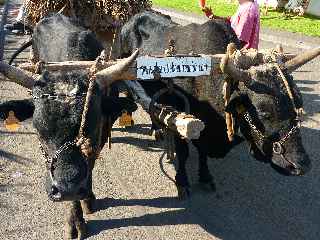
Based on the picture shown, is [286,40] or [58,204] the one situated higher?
[58,204]

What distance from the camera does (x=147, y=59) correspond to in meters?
4.31

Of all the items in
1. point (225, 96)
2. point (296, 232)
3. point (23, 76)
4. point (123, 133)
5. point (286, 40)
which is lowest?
point (286, 40)

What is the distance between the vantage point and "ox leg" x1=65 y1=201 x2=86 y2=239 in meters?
4.76

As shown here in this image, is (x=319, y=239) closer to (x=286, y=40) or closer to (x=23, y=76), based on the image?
(x=23, y=76)

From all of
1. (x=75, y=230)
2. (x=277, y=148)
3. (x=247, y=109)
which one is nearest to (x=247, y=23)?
(x=247, y=109)

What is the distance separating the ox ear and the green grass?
1383cm

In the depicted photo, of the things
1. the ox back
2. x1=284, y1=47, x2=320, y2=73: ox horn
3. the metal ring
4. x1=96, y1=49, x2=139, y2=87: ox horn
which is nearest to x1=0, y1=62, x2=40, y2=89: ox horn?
x1=96, y1=49, x2=139, y2=87: ox horn

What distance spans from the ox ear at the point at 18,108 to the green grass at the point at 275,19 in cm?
1383

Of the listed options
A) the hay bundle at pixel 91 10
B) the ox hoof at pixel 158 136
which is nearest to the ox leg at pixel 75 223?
the ox hoof at pixel 158 136

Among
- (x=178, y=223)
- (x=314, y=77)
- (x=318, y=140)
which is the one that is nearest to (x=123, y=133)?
(x=178, y=223)

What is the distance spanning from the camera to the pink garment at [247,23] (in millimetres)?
6070

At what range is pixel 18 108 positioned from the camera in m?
4.25

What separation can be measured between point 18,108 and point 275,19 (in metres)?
16.9

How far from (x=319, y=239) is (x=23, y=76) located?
3433 mm
